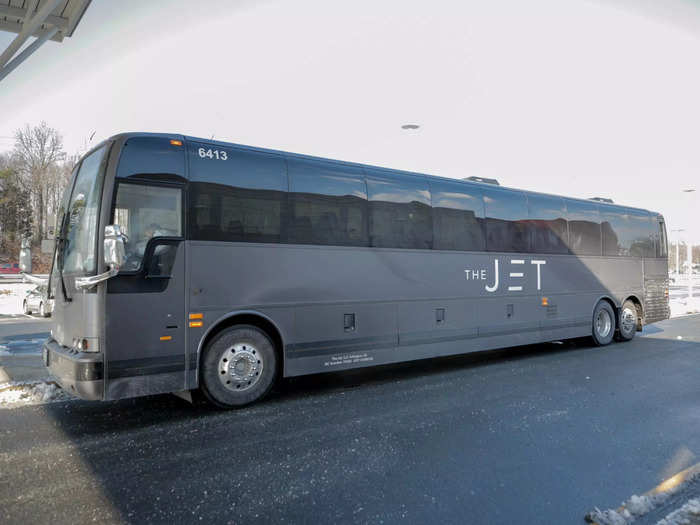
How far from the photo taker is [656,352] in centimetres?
1066

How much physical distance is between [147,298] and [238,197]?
5.65 feet

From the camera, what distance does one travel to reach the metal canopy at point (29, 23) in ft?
25.3

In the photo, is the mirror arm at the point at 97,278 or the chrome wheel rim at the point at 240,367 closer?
the mirror arm at the point at 97,278

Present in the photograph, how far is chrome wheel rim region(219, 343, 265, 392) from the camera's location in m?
6.20

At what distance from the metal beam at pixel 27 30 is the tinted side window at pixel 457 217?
640 centimetres

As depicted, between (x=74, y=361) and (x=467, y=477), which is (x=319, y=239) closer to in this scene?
(x=74, y=361)

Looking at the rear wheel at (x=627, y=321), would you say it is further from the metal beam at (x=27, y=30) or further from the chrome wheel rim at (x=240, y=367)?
the metal beam at (x=27, y=30)

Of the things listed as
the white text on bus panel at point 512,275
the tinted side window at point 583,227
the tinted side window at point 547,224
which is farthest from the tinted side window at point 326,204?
the tinted side window at point 583,227

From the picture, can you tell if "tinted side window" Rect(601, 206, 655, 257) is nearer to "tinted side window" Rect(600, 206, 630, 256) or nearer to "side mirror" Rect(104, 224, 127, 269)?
"tinted side window" Rect(600, 206, 630, 256)

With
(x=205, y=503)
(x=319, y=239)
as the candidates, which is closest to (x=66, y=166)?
(x=319, y=239)

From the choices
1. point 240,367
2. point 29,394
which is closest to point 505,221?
point 240,367

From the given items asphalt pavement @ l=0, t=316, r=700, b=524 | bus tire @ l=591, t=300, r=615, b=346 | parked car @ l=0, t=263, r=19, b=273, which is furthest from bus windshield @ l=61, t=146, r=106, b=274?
parked car @ l=0, t=263, r=19, b=273

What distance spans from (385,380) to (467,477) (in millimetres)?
3944

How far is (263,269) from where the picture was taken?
21.5ft
